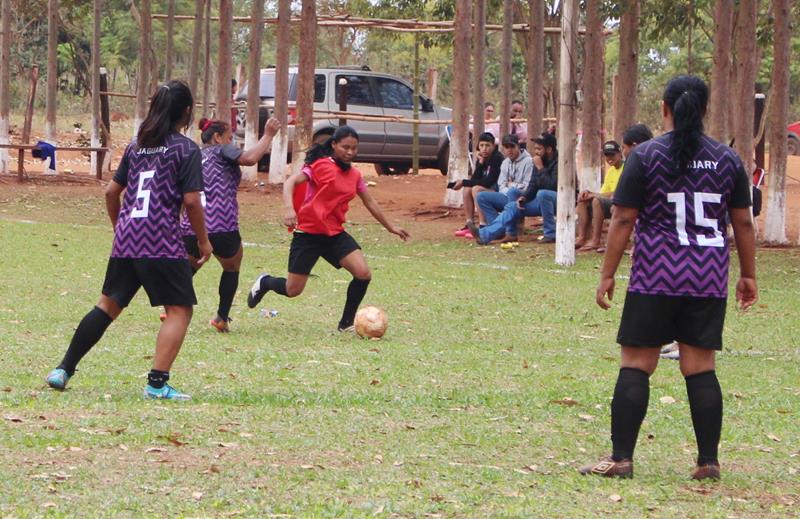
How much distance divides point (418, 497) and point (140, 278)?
2.67 m

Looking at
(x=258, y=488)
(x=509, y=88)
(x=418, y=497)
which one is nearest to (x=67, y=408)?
(x=258, y=488)

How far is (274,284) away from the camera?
467 inches

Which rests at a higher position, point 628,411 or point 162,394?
point 628,411

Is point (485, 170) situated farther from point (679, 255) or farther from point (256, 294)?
point (679, 255)

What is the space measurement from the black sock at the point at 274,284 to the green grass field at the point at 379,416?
34 centimetres

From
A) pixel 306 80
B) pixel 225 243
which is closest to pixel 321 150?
pixel 225 243

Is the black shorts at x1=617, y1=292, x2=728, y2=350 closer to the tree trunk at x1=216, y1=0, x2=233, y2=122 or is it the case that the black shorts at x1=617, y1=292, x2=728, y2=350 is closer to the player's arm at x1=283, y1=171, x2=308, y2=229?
the player's arm at x1=283, y1=171, x2=308, y2=229

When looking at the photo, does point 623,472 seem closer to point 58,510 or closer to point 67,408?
point 58,510

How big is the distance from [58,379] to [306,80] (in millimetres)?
17385

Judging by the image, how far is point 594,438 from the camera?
24.6 ft

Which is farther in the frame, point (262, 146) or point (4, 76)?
point (4, 76)

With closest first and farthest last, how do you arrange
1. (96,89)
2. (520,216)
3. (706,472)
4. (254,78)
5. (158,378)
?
(706,472)
(158,378)
(520,216)
(254,78)
(96,89)

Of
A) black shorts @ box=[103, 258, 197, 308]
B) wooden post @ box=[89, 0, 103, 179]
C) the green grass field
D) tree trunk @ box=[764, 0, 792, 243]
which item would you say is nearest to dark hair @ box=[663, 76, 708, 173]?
the green grass field

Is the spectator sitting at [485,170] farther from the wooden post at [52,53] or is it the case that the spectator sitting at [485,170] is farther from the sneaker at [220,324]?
the wooden post at [52,53]
